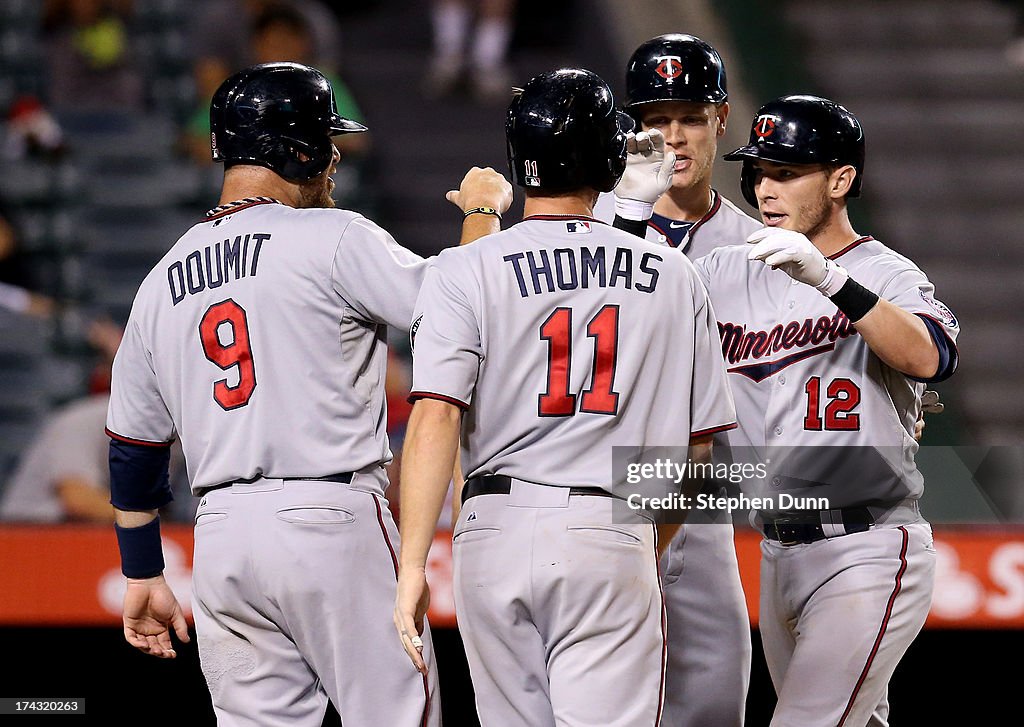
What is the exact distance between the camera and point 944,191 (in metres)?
8.88

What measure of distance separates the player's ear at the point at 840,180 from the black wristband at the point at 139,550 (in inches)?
71.3

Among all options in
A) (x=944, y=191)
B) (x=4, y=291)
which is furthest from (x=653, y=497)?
(x=944, y=191)

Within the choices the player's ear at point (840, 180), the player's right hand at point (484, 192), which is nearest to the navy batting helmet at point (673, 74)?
the player's ear at point (840, 180)

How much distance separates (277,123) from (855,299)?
1.32 meters

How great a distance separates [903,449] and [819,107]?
2.77ft

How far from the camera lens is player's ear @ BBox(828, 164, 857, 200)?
130 inches

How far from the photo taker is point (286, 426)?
2.94 meters

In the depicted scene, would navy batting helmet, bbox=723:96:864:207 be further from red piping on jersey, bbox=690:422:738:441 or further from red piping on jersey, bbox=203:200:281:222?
red piping on jersey, bbox=203:200:281:222

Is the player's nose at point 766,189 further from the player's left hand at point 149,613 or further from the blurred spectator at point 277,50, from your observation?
the blurred spectator at point 277,50

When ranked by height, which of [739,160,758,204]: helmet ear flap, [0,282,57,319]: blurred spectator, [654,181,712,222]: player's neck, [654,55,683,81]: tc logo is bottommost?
[0,282,57,319]: blurred spectator

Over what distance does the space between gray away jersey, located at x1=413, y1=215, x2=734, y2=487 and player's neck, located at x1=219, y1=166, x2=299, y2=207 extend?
511 mm

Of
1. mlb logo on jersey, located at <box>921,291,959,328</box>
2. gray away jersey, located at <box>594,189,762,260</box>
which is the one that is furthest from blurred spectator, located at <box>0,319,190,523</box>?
mlb logo on jersey, located at <box>921,291,959,328</box>

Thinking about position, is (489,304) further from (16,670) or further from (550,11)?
(550,11)

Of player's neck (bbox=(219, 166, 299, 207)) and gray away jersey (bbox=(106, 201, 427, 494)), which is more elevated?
player's neck (bbox=(219, 166, 299, 207))
